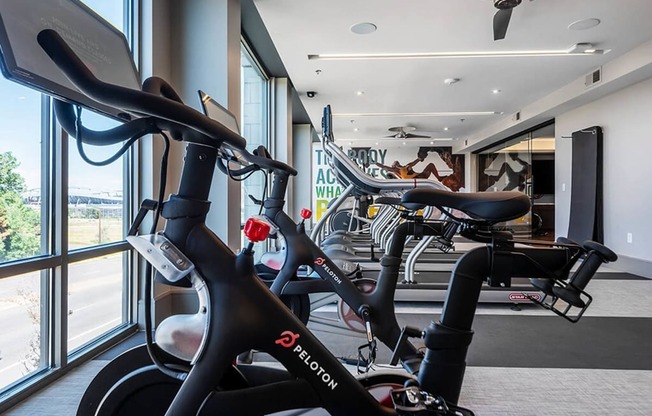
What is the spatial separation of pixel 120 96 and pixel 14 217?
5.50ft

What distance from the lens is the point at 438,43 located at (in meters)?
4.67

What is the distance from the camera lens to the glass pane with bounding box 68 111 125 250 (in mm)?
2238

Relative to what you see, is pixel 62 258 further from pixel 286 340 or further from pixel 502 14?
pixel 502 14

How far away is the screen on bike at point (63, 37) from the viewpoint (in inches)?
27.4

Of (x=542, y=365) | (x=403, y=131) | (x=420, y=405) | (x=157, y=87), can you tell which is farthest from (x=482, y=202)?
(x=403, y=131)

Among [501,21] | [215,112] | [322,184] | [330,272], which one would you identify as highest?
[501,21]

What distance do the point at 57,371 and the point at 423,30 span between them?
4.47 meters

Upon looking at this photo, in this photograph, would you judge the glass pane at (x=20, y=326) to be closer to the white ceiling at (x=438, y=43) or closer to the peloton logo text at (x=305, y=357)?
the peloton logo text at (x=305, y=357)

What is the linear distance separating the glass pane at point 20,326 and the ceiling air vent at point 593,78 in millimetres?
6847

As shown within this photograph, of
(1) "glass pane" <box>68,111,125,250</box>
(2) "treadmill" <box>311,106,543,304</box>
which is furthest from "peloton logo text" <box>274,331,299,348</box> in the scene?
(1) "glass pane" <box>68,111,125,250</box>

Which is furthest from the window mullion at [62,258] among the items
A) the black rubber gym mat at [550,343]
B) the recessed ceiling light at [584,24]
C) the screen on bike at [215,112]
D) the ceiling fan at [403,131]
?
the ceiling fan at [403,131]

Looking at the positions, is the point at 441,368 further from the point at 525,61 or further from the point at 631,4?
the point at 525,61

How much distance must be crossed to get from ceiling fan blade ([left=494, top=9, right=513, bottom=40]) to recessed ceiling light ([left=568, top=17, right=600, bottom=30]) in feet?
4.18

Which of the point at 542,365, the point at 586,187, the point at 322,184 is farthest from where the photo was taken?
the point at 322,184
